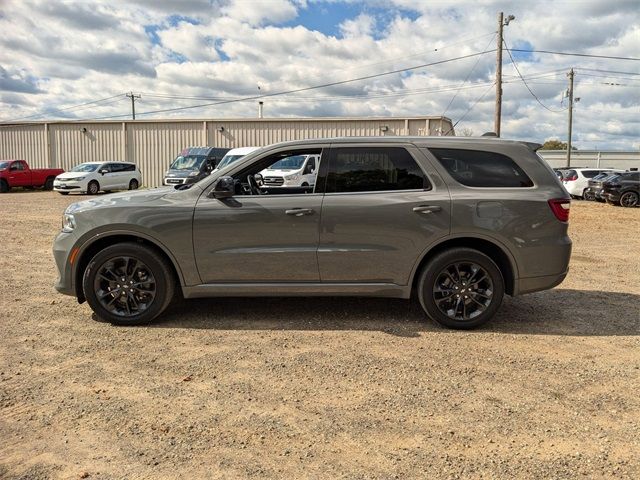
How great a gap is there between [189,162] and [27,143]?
63.7 ft

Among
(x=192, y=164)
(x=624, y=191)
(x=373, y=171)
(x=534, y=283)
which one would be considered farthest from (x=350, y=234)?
(x=192, y=164)

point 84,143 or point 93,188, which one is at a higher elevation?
point 84,143

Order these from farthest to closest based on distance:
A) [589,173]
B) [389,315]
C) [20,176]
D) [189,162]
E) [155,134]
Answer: [155,134] → [20,176] → [589,173] → [189,162] → [389,315]

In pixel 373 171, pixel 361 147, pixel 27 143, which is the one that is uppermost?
pixel 27 143

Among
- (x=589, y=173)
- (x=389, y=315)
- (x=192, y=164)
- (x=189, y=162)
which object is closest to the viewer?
(x=389, y=315)

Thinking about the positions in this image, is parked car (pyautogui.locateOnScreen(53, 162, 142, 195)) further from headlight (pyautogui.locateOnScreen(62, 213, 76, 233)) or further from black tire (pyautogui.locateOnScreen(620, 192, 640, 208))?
black tire (pyautogui.locateOnScreen(620, 192, 640, 208))

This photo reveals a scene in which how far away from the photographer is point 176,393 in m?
3.57

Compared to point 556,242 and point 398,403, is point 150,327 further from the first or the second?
point 556,242

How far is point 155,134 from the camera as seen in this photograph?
3359 cm

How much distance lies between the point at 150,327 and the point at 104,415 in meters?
1.70

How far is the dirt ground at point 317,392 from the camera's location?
9.17ft

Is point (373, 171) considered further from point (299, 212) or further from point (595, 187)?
point (595, 187)

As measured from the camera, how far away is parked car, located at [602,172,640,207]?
801 inches

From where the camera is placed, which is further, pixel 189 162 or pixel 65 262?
pixel 189 162
